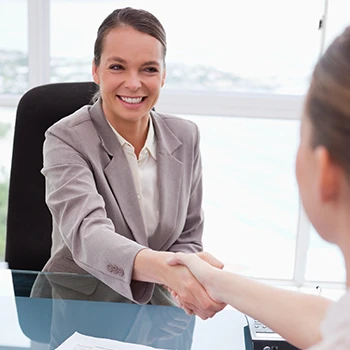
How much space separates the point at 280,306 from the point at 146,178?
82cm

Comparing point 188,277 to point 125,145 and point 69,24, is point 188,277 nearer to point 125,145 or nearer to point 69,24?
point 125,145

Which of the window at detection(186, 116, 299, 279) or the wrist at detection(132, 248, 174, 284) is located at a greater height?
the wrist at detection(132, 248, 174, 284)

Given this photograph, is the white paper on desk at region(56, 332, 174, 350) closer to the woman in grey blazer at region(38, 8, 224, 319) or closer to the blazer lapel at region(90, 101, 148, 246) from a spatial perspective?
the woman in grey blazer at region(38, 8, 224, 319)

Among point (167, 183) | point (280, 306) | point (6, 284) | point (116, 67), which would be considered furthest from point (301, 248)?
point (280, 306)

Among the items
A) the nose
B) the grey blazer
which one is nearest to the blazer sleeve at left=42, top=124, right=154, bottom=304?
the grey blazer

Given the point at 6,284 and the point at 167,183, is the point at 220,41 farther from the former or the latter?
the point at 6,284

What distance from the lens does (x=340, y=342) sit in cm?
77

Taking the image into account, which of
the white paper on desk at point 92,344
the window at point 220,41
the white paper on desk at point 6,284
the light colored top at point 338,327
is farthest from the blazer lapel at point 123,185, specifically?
the window at point 220,41

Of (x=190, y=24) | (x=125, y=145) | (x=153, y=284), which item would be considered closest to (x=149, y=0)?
(x=190, y=24)

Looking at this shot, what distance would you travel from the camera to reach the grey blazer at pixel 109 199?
168cm

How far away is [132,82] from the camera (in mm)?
1902

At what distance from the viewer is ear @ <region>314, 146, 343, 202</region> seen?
775 millimetres

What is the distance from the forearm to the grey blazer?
33 cm

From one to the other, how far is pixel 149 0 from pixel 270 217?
1493 mm
